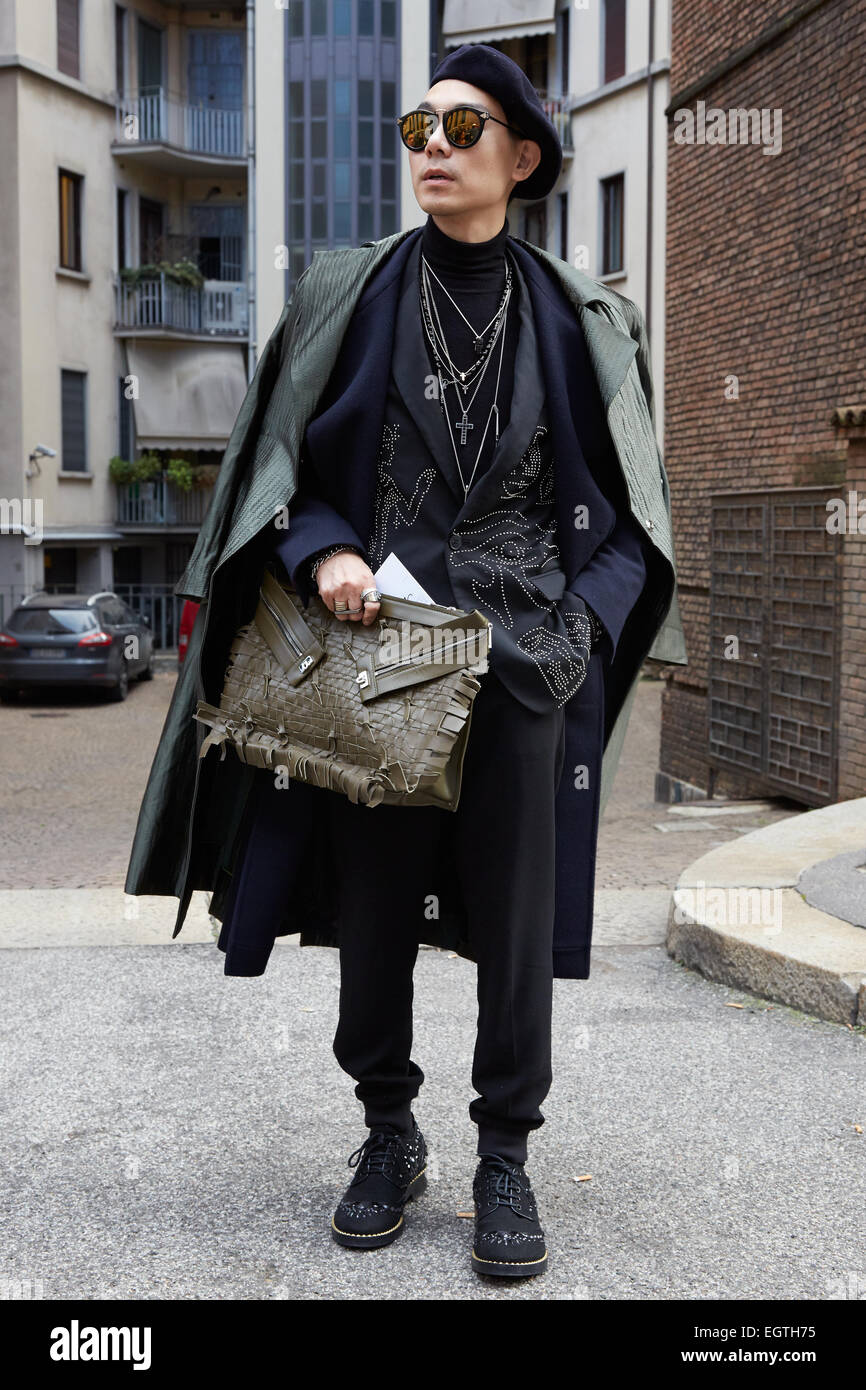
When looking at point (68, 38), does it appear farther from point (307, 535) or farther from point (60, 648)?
point (307, 535)

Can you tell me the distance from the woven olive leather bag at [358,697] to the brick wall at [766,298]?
7.67 metres

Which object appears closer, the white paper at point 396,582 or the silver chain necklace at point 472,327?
the white paper at point 396,582

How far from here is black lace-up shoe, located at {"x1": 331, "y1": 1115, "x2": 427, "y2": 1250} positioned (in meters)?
3.04

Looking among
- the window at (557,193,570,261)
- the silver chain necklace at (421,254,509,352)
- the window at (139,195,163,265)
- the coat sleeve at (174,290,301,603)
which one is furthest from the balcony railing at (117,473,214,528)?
the silver chain necklace at (421,254,509,352)

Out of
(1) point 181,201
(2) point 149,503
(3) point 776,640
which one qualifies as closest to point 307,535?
(3) point 776,640

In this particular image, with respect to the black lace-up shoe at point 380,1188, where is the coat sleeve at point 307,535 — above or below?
above

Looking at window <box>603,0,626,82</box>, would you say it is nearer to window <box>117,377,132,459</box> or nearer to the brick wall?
window <box>117,377,132,459</box>

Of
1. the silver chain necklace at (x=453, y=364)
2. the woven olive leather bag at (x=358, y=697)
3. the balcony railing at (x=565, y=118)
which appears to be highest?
the balcony railing at (x=565, y=118)

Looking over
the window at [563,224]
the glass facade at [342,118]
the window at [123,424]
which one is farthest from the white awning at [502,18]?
the window at [123,424]

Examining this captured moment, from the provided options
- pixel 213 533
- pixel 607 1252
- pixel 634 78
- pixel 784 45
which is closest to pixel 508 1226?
pixel 607 1252

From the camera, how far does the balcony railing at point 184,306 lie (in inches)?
1254

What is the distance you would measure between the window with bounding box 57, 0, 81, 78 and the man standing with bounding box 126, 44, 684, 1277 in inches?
1161

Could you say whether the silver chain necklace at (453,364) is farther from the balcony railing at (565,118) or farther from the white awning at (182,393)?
the white awning at (182,393)

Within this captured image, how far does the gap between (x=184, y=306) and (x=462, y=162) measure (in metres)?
31.0
